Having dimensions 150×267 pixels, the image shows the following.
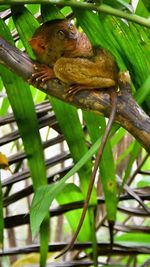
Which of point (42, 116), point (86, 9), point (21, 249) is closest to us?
point (86, 9)

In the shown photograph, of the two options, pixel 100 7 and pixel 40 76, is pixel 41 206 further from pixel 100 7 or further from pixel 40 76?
pixel 100 7

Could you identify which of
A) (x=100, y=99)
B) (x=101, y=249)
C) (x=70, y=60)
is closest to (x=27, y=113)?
(x=70, y=60)

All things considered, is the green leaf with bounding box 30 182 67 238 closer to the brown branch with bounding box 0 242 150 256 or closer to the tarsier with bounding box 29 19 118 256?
the tarsier with bounding box 29 19 118 256

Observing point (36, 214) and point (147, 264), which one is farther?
point (147, 264)

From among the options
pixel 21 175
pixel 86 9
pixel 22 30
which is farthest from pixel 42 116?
pixel 86 9

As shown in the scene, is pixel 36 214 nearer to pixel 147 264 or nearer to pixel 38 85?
pixel 38 85

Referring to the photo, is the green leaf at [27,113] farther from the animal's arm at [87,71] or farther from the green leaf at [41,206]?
the green leaf at [41,206]
